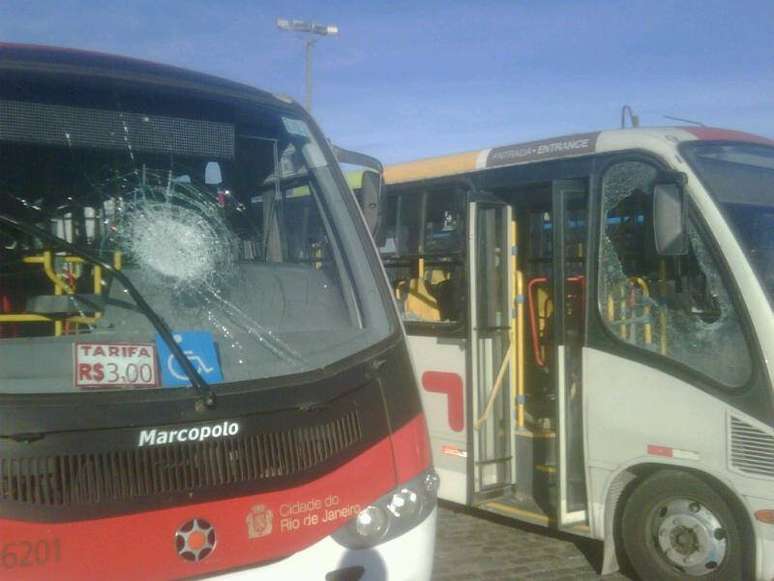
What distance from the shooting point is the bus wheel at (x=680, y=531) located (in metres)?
5.37

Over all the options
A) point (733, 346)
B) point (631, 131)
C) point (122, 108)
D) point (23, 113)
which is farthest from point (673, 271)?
point (23, 113)

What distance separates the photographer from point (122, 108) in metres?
3.88

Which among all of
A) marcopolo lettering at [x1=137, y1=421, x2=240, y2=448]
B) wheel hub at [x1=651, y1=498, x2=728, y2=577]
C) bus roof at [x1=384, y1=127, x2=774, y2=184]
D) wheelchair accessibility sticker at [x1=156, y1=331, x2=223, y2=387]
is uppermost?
bus roof at [x1=384, y1=127, x2=774, y2=184]

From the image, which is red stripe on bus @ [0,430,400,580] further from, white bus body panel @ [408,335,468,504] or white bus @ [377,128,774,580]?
white bus body panel @ [408,335,468,504]

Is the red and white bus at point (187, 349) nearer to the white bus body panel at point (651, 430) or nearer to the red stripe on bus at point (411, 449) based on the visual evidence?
the red stripe on bus at point (411, 449)

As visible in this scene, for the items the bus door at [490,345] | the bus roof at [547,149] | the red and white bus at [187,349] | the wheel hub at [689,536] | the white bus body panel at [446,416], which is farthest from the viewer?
the white bus body panel at [446,416]

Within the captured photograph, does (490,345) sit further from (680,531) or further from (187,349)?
(187,349)

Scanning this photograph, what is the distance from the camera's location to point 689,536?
5.59 metres

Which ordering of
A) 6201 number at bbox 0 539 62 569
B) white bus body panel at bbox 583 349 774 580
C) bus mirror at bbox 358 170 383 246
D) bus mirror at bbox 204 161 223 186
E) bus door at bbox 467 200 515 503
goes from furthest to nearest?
bus door at bbox 467 200 515 503, white bus body panel at bbox 583 349 774 580, bus mirror at bbox 358 170 383 246, bus mirror at bbox 204 161 223 186, 6201 number at bbox 0 539 62 569

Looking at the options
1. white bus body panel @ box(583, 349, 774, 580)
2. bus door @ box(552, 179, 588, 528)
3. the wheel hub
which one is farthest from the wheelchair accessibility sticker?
the wheel hub

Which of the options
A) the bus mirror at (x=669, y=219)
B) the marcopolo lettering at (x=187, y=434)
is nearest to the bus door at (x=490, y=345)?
the bus mirror at (x=669, y=219)

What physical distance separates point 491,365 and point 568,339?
76cm

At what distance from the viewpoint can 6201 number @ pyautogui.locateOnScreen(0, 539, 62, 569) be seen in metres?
2.75

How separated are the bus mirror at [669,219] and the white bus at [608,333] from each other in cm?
1
